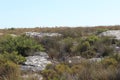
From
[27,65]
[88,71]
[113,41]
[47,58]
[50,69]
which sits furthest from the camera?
[113,41]

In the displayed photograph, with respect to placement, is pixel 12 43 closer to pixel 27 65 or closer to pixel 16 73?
pixel 27 65

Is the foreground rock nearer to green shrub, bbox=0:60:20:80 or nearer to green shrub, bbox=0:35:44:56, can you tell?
green shrub, bbox=0:35:44:56

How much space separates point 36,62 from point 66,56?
6.58ft

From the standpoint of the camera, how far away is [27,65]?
457 inches

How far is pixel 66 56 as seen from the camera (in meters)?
13.6

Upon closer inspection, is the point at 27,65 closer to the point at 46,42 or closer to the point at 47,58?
the point at 47,58

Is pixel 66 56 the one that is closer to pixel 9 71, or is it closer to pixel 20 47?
pixel 20 47

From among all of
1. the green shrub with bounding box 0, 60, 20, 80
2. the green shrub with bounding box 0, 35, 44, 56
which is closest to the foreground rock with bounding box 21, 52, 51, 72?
the green shrub with bounding box 0, 35, 44, 56

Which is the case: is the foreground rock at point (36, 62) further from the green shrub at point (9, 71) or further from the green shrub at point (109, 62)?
the green shrub at point (109, 62)

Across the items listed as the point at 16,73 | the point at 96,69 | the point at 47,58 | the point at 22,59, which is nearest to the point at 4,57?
the point at 22,59

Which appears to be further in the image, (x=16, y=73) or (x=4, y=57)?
(x=4, y=57)

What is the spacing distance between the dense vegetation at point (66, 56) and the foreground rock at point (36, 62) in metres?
0.29

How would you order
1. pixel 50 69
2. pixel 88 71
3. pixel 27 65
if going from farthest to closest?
1. pixel 27 65
2. pixel 50 69
3. pixel 88 71

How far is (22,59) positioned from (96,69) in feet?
12.2
